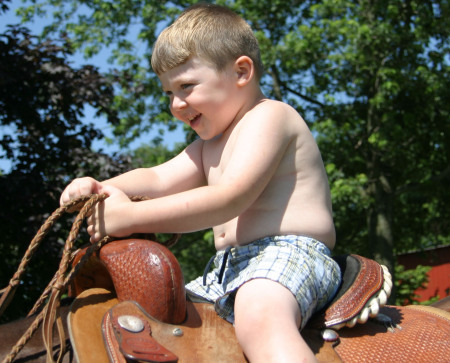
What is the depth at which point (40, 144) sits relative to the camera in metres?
7.36

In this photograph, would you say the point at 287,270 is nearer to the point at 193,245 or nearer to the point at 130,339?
the point at 130,339

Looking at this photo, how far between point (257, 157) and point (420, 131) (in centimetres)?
1240

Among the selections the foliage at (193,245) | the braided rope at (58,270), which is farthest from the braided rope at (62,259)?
the foliage at (193,245)

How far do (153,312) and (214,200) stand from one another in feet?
1.31

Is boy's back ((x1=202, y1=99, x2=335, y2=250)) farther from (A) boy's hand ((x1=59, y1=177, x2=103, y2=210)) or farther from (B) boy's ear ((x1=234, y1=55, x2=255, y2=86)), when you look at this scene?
(A) boy's hand ((x1=59, y1=177, x2=103, y2=210))

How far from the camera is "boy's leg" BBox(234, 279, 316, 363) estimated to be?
1590 millimetres

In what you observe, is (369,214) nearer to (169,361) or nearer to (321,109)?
(321,109)

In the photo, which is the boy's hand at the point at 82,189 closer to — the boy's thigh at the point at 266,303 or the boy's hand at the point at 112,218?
the boy's hand at the point at 112,218

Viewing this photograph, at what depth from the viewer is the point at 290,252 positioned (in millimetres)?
1908

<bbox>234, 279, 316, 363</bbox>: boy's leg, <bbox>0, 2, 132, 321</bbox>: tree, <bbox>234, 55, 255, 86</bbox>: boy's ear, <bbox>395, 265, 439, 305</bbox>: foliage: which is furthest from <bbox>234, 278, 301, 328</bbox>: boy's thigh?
<bbox>395, 265, 439, 305</bbox>: foliage

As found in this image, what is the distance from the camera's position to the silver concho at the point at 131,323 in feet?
5.19

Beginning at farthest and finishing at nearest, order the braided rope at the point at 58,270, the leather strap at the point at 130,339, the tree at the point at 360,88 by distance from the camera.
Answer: the tree at the point at 360,88 → the braided rope at the point at 58,270 → the leather strap at the point at 130,339

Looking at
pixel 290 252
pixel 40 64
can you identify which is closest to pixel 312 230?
pixel 290 252

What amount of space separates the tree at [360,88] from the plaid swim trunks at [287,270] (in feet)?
31.5
